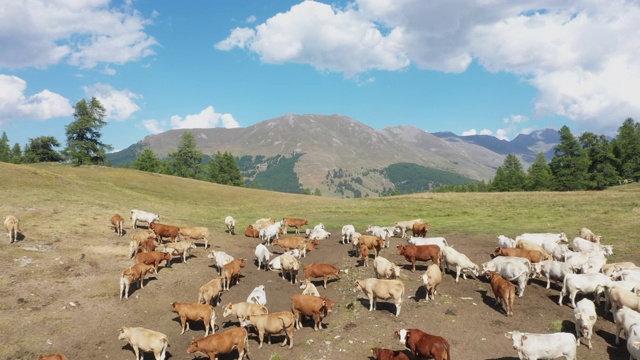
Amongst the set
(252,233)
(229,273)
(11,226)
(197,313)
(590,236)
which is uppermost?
(11,226)

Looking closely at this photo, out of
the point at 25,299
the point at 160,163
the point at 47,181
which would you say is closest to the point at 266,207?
the point at 47,181

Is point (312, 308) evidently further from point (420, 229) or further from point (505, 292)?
point (420, 229)

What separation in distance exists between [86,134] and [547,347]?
102115mm

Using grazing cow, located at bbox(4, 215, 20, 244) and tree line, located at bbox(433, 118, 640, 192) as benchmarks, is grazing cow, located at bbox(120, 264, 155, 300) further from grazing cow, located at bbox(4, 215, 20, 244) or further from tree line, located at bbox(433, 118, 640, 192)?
tree line, located at bbox(433, 118, 640, 192)

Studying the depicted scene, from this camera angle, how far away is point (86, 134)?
88.6 m

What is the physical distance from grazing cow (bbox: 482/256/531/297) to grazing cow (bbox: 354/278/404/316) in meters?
6.32

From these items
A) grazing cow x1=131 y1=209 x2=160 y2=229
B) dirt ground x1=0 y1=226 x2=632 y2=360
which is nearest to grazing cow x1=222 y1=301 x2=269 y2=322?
dirt ground x1=0 y1=226 x2=632 y2=360

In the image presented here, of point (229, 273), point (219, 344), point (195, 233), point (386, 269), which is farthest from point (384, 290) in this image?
point (195, 233)

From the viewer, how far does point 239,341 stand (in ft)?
43.0

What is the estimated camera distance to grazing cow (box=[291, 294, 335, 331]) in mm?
15406

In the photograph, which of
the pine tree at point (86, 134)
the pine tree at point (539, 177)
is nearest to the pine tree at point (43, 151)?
the pine tree at point (86, 134)

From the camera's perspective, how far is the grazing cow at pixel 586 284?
1630cm

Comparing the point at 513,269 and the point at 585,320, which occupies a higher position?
the point at 513,269

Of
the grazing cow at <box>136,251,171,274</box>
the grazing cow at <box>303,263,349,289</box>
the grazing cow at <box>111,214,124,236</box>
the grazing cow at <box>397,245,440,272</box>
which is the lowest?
the grazing cow at <box>303,263,349,289</box>
